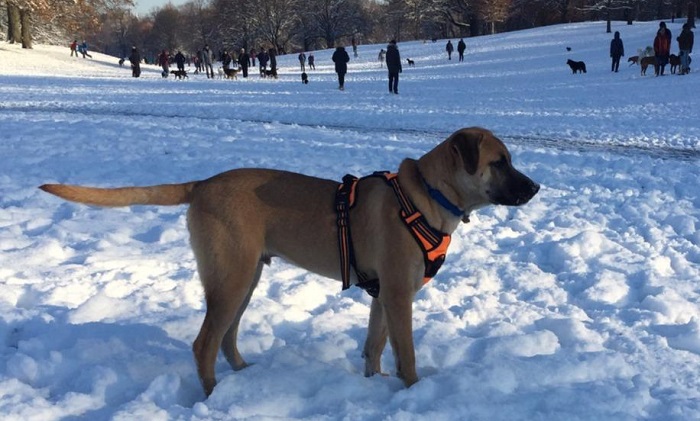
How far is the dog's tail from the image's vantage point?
12.8 ft

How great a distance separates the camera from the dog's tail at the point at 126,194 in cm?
390

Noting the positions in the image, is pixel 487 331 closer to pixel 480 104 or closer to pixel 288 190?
pixel 288 190

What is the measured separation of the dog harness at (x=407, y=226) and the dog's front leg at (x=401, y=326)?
188 millimetres

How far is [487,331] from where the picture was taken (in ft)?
16.3

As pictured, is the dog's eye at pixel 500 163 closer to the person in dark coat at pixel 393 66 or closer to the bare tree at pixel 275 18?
the person in dark coat at pixel 393 66

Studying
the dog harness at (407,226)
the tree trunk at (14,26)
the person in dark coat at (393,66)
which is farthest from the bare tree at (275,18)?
the dog harness at (407,226)

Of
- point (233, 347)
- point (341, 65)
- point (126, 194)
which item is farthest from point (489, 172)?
point (341, 65)

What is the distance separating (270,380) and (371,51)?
2609 inches

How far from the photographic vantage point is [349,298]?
5.64m

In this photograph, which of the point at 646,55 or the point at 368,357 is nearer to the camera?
the point at 368,357

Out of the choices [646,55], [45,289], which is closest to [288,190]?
[45,289]

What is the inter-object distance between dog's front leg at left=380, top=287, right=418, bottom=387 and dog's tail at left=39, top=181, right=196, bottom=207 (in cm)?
146

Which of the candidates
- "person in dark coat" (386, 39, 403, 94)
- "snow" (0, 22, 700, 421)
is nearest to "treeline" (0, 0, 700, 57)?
→ "person in dark coat" (386, 39, 403, 94)

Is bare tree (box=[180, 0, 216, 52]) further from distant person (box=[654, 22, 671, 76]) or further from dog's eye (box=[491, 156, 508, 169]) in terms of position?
dog's eye (box=[491, 156, 508, 169])
